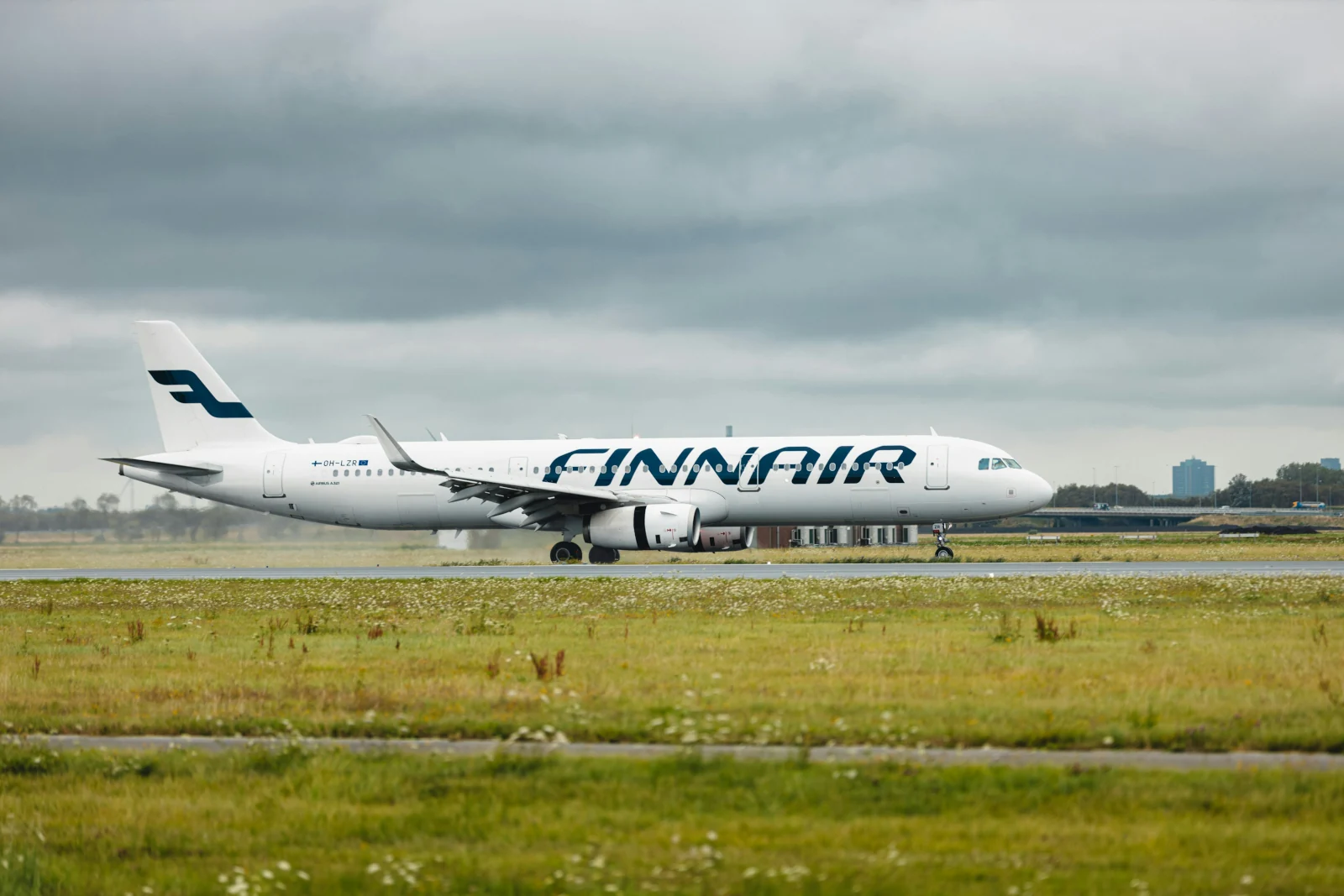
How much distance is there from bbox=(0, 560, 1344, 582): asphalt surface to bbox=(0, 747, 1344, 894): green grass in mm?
23807

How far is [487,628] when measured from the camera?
21.5m

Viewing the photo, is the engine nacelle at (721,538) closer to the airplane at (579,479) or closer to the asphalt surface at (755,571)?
the airplane at (579,479)

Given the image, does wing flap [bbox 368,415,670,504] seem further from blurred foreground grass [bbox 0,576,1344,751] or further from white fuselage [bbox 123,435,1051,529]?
blurred foreground grass [bbox 0,576,1344,751]

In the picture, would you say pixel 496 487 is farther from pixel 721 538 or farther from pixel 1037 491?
pixel 1037 491

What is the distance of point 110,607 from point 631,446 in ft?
62.2

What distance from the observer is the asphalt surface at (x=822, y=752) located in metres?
9.70

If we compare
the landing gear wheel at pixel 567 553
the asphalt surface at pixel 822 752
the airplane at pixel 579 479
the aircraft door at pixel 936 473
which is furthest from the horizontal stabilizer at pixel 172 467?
the asphalt surface at pixel 822 752

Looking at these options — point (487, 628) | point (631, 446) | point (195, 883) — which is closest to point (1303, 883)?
point (195, 883)

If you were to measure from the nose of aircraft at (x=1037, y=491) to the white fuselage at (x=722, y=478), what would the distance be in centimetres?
4

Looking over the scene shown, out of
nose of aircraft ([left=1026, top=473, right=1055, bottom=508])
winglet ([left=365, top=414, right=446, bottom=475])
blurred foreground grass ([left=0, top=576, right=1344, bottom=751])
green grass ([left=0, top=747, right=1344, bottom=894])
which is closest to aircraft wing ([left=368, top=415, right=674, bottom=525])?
winglet ([left=365, top=414, right=446, bottom=475])

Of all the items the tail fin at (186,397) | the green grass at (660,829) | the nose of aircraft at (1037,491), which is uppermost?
the tail fin at (186,397)

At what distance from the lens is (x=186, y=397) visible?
50.5m

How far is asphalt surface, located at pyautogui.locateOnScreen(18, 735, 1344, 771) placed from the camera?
9703 millimetres

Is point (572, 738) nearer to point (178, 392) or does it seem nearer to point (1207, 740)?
point (1207, 740)
